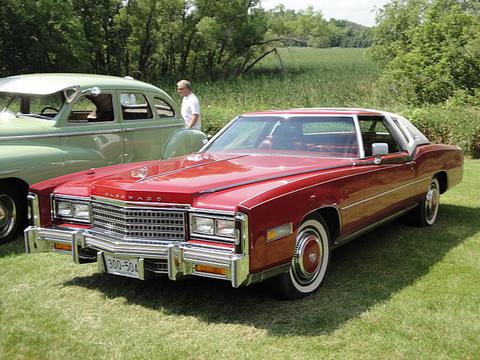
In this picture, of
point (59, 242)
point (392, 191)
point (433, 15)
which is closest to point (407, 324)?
point (392, 191)

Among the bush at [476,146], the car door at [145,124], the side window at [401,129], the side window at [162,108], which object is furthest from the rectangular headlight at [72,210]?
the bush at [476,146]

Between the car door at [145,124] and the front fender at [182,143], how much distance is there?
0.32m

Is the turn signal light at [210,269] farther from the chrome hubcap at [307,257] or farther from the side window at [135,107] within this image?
the side window at [135,107]

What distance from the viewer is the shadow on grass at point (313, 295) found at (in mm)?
3949

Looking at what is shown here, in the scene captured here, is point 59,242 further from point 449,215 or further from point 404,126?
point 449,215

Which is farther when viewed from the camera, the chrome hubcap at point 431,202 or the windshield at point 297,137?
the chrome hubcap at point 431,202

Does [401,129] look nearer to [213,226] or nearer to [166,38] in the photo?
[213,226]

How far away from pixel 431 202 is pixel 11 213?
509cm

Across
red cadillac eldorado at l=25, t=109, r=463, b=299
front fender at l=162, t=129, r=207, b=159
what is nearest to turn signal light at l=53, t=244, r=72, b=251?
red cadillac eldorado at l=25, t=109, r=463, b=299

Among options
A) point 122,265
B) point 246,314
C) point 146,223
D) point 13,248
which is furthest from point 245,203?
point 13,248

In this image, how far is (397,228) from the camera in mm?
6691

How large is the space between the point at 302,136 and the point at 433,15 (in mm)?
19175

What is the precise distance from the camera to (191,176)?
4.37m

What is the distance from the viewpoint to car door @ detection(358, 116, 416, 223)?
518 cm
